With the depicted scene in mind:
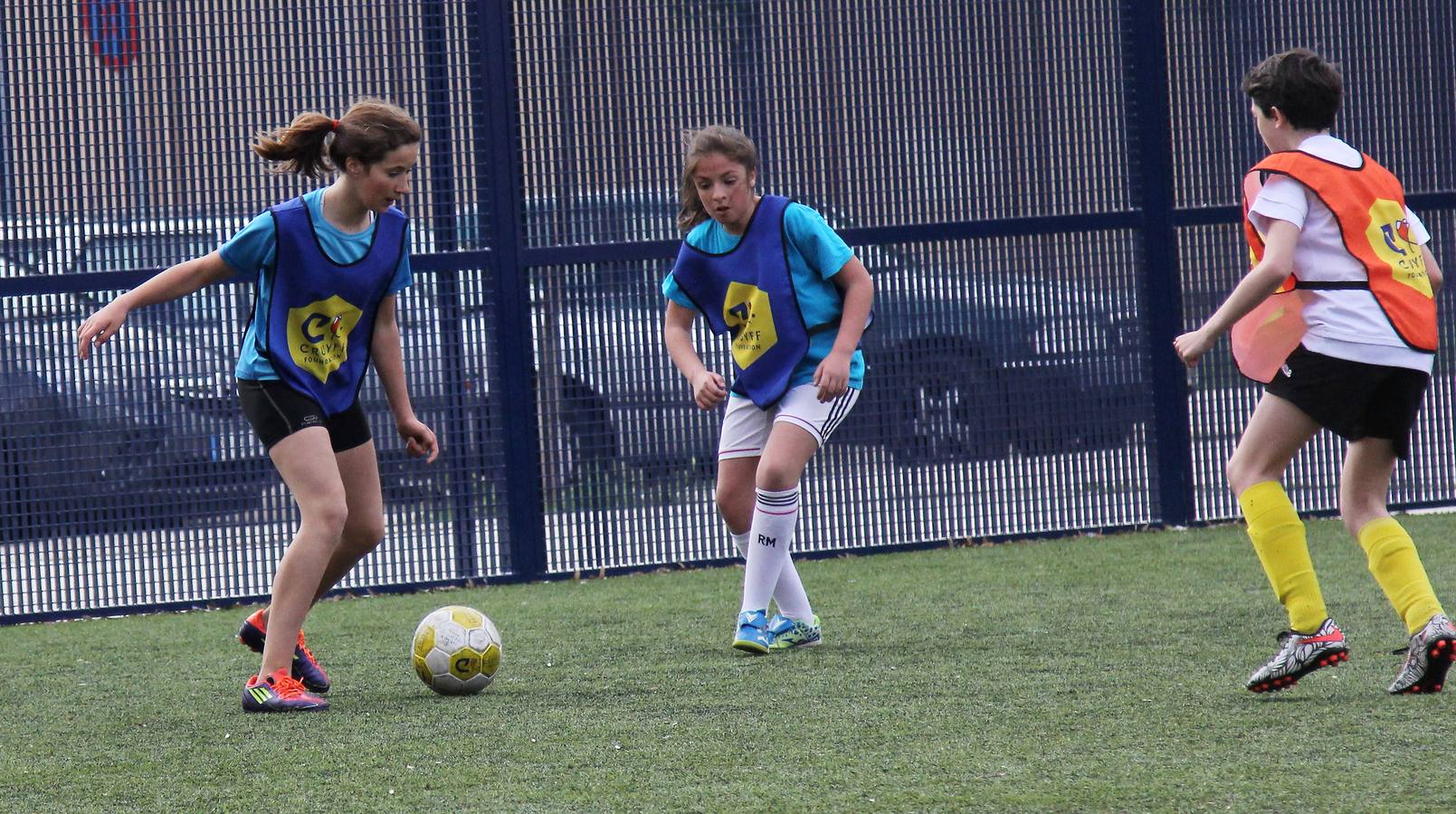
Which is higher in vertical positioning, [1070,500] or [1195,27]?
[1195,27]

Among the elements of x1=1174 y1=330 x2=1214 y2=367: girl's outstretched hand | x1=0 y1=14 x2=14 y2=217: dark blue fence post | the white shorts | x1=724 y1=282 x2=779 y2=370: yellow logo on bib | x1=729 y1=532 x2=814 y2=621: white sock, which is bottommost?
x1=729 y1=532 x2=814 y2=621: white sock

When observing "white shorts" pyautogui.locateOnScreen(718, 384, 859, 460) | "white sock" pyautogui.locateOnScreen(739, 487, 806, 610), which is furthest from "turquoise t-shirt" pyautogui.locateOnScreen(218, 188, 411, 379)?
"white sock" pyautogui.locateOnScreen(739, 487, 806, 610)

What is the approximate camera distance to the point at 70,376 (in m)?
6.84

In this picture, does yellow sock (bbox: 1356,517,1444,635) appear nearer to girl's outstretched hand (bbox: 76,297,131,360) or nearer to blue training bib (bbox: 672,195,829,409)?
blue training bib (bbox: 672,195,829,409)

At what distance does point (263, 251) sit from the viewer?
4.44 m

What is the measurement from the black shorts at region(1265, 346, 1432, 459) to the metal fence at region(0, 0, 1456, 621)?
11.6ft

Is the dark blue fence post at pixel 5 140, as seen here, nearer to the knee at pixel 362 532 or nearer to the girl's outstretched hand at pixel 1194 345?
the knee at pixel 362 532

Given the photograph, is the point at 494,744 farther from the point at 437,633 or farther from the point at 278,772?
the point at 437,633

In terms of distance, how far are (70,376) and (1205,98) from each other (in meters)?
5.25

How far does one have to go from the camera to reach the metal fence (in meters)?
6.87

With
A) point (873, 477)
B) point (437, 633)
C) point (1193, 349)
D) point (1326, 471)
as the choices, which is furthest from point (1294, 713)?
point (1326, 471)

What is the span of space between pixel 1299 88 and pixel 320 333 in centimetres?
262

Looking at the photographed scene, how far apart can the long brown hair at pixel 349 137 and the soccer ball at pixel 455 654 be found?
1.29m

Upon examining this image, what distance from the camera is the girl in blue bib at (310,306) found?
442 cm
